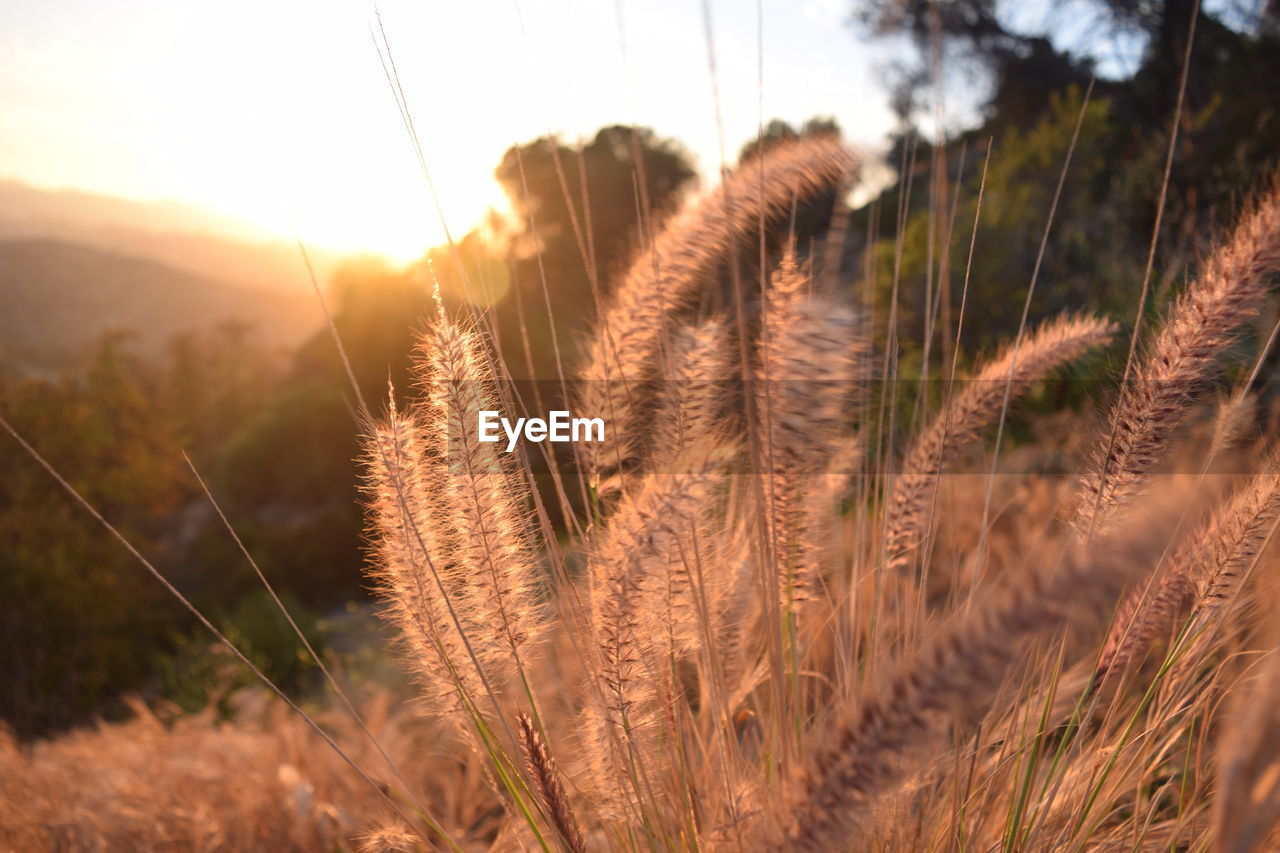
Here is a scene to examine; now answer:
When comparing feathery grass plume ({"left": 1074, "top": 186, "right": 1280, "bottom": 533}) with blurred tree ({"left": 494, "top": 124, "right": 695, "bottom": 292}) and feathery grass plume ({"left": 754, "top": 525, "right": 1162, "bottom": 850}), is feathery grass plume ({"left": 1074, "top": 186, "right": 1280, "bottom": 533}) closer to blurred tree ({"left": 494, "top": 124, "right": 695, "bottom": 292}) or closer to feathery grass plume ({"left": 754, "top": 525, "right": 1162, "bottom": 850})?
feathery grass plume ({"left": 754, "top": 525, "right": 1162, "bottom": 850})

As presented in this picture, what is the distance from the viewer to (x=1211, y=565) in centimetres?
125

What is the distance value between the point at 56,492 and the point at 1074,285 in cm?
1632

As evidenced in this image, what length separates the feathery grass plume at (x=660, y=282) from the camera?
147 centimetres

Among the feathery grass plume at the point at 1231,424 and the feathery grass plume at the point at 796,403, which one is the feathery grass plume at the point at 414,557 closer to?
the feathery grass plume at the point at 796,403

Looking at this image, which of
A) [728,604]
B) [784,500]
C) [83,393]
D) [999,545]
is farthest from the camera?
[83,393]

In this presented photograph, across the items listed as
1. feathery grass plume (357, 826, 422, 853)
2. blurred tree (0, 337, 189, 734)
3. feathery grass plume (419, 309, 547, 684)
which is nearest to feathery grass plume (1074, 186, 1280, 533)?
feathery grass plume (419, 309, 547, 684)

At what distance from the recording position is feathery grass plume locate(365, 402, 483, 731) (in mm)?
1212

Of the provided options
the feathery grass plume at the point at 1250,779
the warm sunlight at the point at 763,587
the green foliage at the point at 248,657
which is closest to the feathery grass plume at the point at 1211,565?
the warm sunlight at the point at 763,587

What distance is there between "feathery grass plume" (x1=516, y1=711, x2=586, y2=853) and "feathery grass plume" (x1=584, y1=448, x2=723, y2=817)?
0.39 feet

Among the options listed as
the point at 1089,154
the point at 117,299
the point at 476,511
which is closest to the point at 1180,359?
the point at 476,511

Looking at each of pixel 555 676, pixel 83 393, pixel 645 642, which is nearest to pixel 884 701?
pixel 645 642

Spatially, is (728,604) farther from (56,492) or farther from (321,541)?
(56,492)

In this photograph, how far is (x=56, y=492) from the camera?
13.3m

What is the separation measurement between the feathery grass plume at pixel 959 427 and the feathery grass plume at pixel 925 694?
2.95 feet
